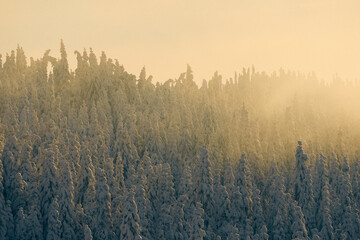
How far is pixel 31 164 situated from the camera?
92.7 m

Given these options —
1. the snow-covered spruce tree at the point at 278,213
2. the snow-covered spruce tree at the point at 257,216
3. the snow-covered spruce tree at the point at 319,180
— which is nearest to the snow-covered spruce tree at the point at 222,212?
the snow-covered spruce tree at the point at 257,216

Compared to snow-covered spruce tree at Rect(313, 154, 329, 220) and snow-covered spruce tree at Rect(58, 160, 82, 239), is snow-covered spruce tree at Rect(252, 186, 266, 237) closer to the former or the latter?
snow-covered spruce tree at Rect(313, 154, 329, 220)

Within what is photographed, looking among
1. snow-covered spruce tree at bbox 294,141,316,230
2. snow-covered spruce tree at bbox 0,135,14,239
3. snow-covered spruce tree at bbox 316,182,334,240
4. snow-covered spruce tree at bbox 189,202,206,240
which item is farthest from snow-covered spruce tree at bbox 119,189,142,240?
snow-covered spruce tree at bbox 294,141,316,230

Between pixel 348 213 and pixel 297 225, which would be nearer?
pixel 297 225

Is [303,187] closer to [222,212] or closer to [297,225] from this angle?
[297,225]

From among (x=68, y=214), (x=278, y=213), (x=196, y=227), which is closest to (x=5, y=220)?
(x=68, y=214)

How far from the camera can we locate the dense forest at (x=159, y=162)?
81375 millimetres

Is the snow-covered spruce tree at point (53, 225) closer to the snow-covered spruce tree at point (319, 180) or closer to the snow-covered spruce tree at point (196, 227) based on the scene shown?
the snow-covered spruce tree at point (196, 227)

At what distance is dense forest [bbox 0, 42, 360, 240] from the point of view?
81375 millimetres

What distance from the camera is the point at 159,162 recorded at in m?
116

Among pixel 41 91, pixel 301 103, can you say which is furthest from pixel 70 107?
pixel 301 103

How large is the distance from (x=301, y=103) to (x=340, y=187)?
93.5 m

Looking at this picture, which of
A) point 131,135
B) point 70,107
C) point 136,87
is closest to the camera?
point 131,135

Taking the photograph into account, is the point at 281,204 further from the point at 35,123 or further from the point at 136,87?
the point at 136,87
